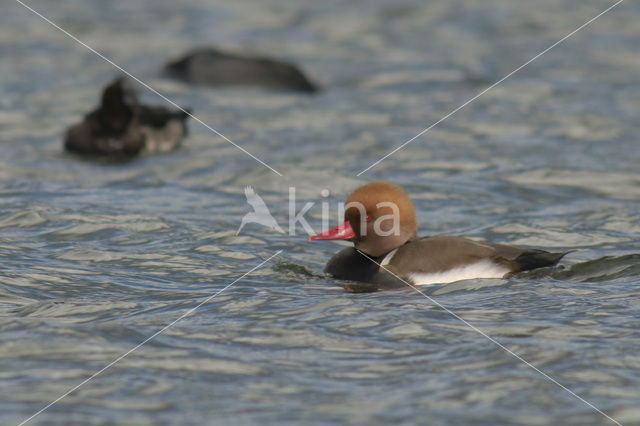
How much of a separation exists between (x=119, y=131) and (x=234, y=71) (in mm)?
3551

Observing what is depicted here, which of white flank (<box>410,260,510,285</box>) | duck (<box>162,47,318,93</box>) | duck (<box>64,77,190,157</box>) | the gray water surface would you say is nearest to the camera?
the gray water surface

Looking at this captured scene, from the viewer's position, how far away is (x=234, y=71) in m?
15.1

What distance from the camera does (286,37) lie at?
60.7 feet

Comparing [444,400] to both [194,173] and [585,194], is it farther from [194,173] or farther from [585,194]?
[194,173]

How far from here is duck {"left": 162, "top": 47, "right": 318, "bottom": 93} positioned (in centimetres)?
1472

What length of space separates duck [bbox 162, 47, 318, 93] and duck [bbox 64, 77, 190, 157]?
2.73 metres

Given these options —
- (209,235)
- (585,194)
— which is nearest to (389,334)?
(209,235)

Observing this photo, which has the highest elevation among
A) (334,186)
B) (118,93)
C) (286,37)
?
(286,37)

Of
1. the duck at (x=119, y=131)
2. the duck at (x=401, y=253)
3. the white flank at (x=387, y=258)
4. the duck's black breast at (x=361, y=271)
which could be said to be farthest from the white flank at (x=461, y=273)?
the duck at (x=119, y=131)

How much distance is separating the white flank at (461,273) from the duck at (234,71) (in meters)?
8.18

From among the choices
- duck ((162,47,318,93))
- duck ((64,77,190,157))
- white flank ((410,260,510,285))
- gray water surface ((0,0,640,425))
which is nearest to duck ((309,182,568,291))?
white flank ((410,260,510,285))

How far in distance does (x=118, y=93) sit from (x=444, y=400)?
304 inches

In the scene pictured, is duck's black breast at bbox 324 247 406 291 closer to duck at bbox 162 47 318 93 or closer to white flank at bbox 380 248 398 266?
white flank at bbox 380 248 398 266

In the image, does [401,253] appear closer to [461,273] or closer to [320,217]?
[461,273]
